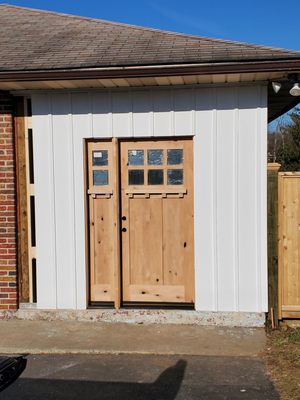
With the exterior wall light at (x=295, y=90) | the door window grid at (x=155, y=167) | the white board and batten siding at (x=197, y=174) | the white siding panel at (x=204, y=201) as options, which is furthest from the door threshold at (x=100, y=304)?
the exterior wall light at (x=295, y=90)

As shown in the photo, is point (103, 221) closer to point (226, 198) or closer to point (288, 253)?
point (226, 198)

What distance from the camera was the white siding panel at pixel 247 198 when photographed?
6.60 metres

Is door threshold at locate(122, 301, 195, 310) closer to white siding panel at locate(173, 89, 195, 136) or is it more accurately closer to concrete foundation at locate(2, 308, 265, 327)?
concrete foundation at locate(2, 308, 265, 327)

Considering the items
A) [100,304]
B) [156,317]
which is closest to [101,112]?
[100,304]

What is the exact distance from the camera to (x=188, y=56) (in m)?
6.37

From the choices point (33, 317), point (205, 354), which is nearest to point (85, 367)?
point (205, 354)

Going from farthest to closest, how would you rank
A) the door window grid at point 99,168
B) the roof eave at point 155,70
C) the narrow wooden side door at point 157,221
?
the door window grid at point 99,168
the narrow wooden side door at point 157,221
the roof eave at point 155,70

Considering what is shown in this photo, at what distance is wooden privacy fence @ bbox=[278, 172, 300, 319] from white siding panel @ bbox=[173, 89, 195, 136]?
1.31 meters

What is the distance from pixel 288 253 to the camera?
6.59m

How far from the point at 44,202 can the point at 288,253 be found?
324 centimetres

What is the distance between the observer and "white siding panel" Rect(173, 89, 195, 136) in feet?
22.0

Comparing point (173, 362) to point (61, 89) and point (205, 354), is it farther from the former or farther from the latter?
point (61, 89)

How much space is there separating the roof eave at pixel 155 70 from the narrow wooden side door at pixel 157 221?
1.04 meters

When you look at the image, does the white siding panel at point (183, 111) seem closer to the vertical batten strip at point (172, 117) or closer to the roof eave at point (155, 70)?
the vertical batten strip at point (172, 117)
